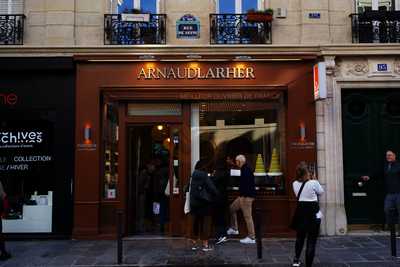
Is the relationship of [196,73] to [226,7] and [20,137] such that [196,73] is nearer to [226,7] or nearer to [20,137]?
[226,7]

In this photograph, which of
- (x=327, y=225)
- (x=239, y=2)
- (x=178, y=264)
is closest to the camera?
(x=178, y=264)

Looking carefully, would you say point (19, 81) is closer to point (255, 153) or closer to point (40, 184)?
point (40, 184)

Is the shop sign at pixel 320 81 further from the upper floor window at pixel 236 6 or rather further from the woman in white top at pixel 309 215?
the woman in white top at pixel 309 215

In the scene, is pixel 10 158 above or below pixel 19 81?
below

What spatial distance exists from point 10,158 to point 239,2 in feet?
21.3

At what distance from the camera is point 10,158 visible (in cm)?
1043

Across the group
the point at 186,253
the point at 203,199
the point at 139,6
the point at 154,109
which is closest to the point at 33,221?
the point at 154,109

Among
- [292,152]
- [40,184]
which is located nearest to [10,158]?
[40,184]

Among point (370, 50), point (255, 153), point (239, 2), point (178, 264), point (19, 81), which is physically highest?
point (239, 2)

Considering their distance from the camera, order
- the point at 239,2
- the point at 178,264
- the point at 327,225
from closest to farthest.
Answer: the point at 178,264 → the point at 327,225 → the point at 239,2

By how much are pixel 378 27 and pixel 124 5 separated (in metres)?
6.03

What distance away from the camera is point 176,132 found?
10.6m

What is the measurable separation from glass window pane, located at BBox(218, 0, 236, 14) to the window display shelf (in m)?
5.93

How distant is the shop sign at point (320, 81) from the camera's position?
9805 mm
